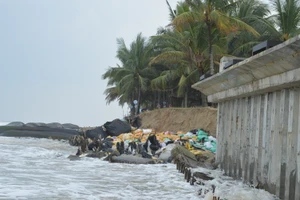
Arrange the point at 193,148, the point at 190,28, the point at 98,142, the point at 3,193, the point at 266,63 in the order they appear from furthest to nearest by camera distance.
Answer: the point at 190,28
the point at 98,142
the point at 193,148
the point at 3,193
the point at 266,63

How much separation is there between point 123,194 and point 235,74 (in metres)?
3.14

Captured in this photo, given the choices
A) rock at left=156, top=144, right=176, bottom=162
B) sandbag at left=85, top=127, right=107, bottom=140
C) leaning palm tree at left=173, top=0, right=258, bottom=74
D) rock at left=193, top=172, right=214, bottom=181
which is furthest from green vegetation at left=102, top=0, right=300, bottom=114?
rock at left=193, top=172, right=214, bottom=181

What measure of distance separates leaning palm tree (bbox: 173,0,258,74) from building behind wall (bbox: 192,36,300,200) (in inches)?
588

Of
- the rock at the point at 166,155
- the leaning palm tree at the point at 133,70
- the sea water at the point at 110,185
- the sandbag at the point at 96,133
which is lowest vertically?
the sea water at the point at 110,185

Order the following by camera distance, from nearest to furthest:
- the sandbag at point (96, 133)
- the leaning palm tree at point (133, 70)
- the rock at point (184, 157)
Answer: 1. the rock at point (184, 157)
2. the sandbag at point (96, 133)
3. the leaning palm tree at point (133, 70)

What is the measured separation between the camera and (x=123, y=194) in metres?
7.07

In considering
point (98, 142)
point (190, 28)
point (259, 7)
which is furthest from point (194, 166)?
point (259, 7)

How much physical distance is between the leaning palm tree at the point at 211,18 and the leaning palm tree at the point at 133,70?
16085 millimetres

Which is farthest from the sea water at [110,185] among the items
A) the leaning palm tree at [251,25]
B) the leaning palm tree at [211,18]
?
the leaning palm tree at [251,25]

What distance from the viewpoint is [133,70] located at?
4153 centimetres

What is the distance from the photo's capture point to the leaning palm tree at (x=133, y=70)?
133ft

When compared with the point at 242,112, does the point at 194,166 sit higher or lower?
lower

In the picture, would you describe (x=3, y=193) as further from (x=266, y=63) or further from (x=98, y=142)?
(x=98, y=142)

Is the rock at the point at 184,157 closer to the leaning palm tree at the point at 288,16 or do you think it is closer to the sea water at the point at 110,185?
the sea water at the point at 110,185
